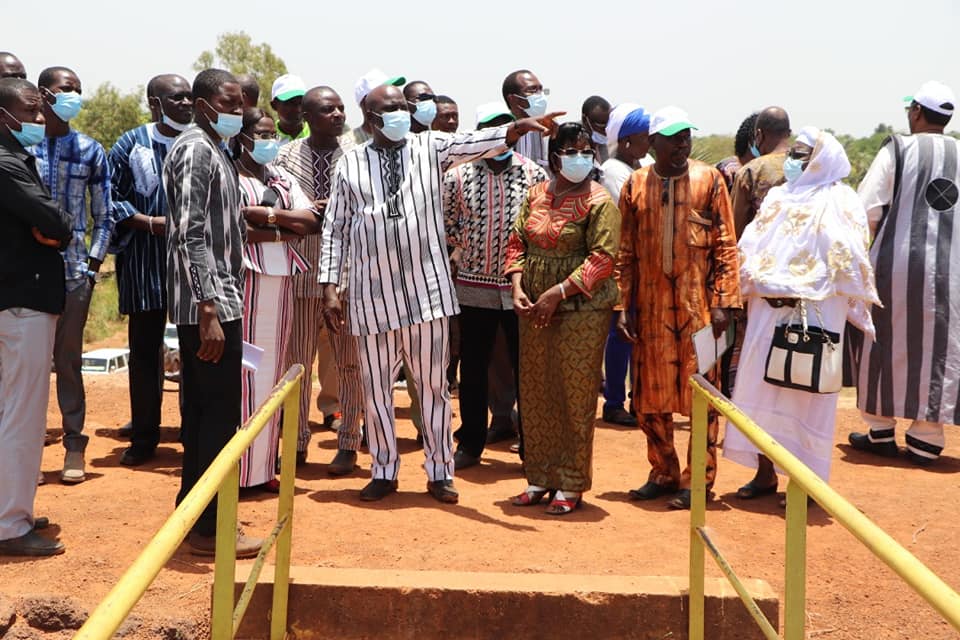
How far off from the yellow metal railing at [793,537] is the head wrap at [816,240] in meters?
1.90

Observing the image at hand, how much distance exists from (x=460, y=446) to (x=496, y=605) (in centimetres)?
236

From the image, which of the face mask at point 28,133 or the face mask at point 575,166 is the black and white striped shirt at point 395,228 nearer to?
the face mask at point 575,166

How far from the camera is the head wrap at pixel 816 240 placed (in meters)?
5.37

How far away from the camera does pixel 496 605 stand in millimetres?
4207

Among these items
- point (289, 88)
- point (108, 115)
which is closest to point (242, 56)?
point (108, 115)

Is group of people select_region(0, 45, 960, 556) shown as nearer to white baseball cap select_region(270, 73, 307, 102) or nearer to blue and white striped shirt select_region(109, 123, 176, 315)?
blue and white striped shirt select_region(109, 123, 176, 315)

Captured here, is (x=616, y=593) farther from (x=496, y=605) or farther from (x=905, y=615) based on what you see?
(x=905, y=615)

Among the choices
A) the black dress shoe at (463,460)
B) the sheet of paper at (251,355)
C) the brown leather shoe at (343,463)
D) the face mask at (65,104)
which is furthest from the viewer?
the black dress shoe at (463,460)

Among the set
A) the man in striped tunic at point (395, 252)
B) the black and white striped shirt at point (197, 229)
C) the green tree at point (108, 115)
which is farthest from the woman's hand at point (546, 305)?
the green tree at point (108, 115)

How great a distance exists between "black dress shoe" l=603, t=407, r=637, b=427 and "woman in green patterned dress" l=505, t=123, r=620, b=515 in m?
2.36

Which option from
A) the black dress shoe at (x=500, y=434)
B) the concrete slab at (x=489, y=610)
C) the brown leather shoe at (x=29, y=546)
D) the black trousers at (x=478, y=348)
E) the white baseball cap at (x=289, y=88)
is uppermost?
the white baseball cap at (x=289, y=88)

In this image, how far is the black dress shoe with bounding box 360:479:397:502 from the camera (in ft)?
18.4

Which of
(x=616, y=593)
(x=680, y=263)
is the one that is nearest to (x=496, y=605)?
(x=616, y=593)

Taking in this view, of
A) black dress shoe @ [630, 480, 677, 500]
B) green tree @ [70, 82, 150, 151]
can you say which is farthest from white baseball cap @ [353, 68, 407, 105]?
green tree @ [70, 82, 150, 151]
